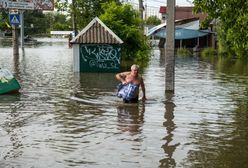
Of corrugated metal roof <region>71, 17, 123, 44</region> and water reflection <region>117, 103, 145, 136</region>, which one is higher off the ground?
corrugated metal roof <region>71, 17, 123, 44</region>

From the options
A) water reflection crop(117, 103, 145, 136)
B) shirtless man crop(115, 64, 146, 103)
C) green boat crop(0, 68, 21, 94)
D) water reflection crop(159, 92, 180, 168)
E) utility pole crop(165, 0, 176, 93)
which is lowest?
water reflection crop(159, 92, 180, 168)

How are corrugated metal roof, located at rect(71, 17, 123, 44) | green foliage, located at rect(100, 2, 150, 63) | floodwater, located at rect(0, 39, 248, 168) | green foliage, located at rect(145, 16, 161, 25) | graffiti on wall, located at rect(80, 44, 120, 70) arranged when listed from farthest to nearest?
green foliage, located at rect(145, 16, 161, 25), green foliage, located at rect(100, 2, 150, 63), graffiti on wall, located at rect(80, 44, 120, 70), corrugated metal roof, located at rect(71, 17, 123, 44), floodwater, located at rect(0, 39, 248, 168)

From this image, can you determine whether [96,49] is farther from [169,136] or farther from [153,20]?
[153,20]

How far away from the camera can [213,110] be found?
45.2ft

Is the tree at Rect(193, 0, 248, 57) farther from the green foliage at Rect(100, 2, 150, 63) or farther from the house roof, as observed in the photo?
the house roof

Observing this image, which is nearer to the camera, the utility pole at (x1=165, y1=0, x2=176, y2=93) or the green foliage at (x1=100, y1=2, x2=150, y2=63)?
the utility pole at (x1=165, y1=0, x2=176, y2=93)

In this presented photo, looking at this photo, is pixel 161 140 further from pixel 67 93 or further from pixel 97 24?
pixel 97 24

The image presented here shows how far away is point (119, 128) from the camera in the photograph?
1108 cm

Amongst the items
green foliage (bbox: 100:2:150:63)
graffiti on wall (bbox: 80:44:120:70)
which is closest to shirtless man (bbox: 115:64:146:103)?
graffiti on wall (bbox: 80:44:120:70)

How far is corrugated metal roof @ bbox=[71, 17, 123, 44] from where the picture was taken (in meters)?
24.2

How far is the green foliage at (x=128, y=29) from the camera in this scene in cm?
2901

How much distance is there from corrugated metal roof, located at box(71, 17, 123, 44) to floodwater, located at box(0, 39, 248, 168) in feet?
17.2

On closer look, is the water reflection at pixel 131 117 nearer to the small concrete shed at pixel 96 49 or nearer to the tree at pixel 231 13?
the tree at pixel 231 13

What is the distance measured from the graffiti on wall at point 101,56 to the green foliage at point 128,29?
14.6ft
